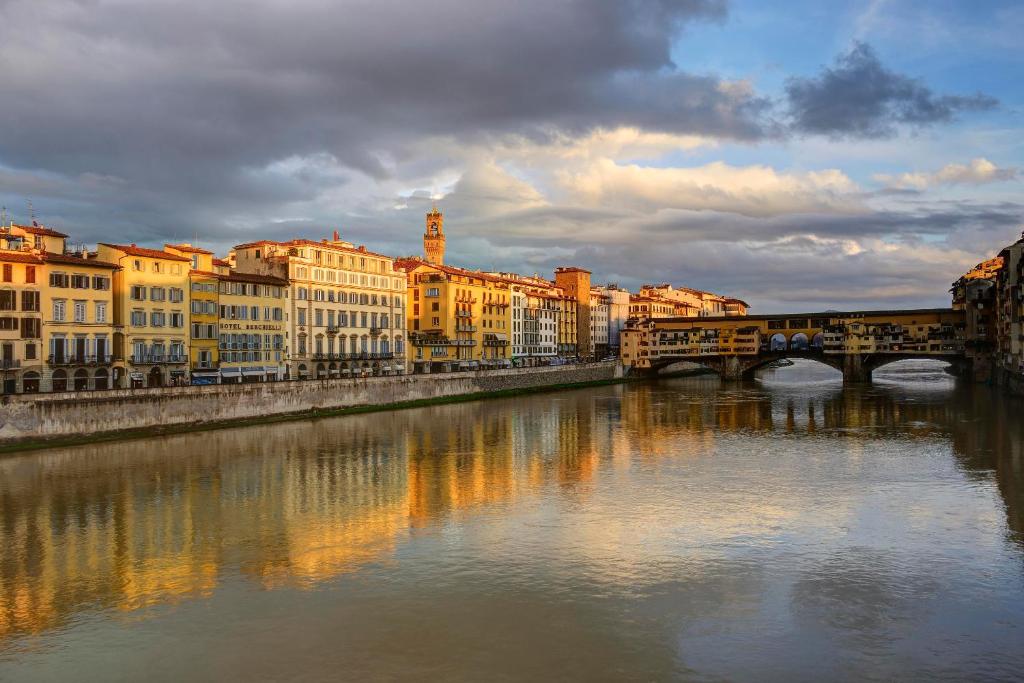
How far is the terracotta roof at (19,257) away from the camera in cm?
4252

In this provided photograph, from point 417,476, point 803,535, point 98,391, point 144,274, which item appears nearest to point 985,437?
point 803,535

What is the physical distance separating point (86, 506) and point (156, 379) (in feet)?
86.9

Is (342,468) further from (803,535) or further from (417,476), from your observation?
(803,535)

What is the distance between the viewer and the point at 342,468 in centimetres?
3456

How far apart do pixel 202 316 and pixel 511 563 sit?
136ft

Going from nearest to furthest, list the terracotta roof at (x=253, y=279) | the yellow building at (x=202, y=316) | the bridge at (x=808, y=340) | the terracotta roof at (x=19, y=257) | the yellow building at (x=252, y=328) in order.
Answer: the terracotta roof at (x=19, y=257), the yellow building at (x=202, y=316), the yellow building at (x=252, y=328), the terracotta roof at (x=253, y=279), the bridge at (x=808, y=340)

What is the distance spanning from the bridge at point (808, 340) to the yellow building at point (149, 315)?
6130 centimetres

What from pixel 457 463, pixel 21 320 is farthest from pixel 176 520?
pixel 21 320

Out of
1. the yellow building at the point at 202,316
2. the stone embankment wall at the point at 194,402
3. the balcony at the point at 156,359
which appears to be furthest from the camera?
the yellow building at the point at 202,316

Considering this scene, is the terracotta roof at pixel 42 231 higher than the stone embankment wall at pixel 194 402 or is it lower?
higher

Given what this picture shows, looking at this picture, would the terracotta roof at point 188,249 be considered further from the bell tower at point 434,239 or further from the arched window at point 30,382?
the bell tower at point 434,239

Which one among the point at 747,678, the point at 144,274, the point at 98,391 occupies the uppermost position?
the point at 144,274

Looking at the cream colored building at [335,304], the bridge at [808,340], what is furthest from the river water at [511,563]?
the bridge at [808,340]

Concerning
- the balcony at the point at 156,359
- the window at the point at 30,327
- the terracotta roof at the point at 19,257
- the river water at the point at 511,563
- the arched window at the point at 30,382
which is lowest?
the river water at the point at 511,563
